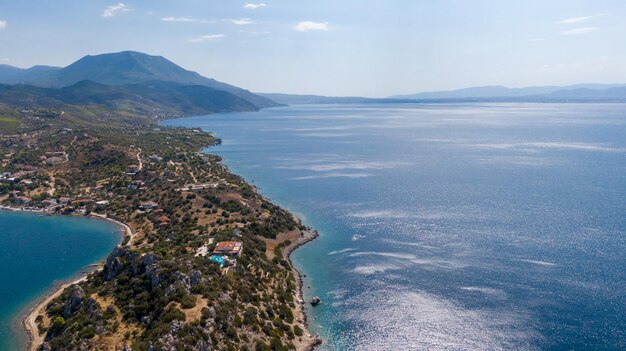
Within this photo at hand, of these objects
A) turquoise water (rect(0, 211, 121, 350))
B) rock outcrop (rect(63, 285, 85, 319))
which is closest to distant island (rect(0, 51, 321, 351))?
rock outcrop (rect(63, 285, 85, 319))

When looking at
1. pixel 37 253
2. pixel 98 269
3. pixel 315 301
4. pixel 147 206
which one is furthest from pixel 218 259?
pixel 147 206

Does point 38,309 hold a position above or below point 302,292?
above

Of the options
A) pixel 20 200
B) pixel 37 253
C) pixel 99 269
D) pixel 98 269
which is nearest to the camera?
pixel 99 269

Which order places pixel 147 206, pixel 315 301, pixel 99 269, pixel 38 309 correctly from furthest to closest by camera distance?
pixel 147 206 → pixel 99 269 → pixel 315 301 → pixel 38 309

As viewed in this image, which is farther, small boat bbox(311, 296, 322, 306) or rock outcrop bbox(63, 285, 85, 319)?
→ small boat bbox(311, 296, 322, 306)

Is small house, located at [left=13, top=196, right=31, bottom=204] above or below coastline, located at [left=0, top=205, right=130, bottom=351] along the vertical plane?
above

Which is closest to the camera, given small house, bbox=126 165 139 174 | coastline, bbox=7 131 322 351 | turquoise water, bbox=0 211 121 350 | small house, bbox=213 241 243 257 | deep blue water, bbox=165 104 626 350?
coastline, bbox=7 131 322 351

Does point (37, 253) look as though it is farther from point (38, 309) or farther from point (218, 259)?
point (218, 259)

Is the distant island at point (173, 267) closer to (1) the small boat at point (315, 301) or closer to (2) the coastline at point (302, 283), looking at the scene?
(2) the coastline at point (302, 283)

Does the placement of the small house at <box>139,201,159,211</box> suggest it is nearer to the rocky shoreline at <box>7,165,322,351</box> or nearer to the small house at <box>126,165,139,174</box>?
the rocky shoreline at <box>7,165,322,351</box>
